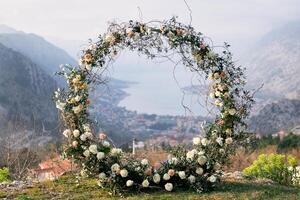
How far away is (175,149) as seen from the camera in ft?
28.7

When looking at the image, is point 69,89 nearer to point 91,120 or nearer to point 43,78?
point 91,120

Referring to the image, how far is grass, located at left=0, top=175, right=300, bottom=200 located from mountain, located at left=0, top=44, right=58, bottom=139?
209ft

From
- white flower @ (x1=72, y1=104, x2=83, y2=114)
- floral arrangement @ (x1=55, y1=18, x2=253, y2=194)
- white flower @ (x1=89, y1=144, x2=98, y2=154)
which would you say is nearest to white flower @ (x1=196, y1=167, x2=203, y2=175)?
floral arrangement @ (x1=55, y1=18, x2=253, y2=194)

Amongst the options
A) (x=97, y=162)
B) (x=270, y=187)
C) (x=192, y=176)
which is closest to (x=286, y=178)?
(x=270, y=187)

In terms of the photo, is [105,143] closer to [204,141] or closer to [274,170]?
[204,141]

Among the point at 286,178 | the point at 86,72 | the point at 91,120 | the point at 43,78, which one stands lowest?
the point at 286,178

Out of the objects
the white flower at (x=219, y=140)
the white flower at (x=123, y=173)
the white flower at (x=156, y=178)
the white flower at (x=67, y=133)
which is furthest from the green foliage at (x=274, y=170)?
the white flower at (x=67, y=133)

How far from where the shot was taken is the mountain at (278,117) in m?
88.7

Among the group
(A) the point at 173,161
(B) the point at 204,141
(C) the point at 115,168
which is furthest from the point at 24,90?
(C) the point at 115,168

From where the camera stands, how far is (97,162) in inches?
317

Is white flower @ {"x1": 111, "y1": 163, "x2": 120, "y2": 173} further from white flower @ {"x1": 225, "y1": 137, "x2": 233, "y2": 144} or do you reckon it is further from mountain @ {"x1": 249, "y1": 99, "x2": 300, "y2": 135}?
mountain @ {"x1": 249, "y1": 99, "x2": 300, "y2": 135}

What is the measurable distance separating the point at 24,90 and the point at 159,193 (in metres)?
85.7

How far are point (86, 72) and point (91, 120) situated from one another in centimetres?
86

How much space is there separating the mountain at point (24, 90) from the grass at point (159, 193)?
209 ft
